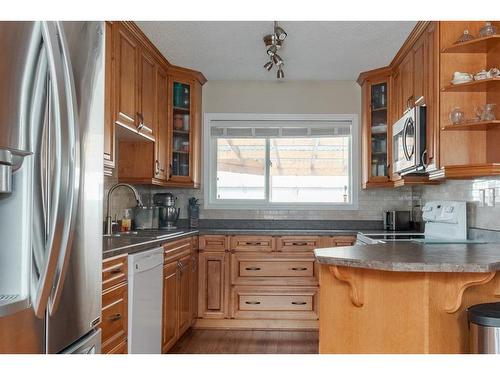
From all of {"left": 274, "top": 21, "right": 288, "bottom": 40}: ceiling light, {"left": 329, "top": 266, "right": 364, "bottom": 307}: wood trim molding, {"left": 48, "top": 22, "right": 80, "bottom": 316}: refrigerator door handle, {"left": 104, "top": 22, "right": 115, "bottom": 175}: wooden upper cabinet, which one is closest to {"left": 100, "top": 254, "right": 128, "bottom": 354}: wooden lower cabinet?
{"left": 104, "top": 22, "right": 115, "bottom": 175}: wooden upper cabinet

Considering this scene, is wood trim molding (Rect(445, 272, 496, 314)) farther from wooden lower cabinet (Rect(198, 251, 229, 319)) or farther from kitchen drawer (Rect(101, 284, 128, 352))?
wooden lower cabinet (Rect(198, 251, 229, 319))

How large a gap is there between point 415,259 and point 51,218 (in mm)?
1429

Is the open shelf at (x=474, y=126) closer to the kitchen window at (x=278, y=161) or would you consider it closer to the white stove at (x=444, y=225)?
the white stove at (x=444, y=225)

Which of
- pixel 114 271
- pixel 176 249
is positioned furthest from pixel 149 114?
pixel 114 271

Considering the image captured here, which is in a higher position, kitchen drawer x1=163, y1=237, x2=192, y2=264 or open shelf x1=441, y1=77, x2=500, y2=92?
open shelf x1=441, y1=77, x2=500, y2=92

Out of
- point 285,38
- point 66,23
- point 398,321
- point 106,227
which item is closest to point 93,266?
point 66,23

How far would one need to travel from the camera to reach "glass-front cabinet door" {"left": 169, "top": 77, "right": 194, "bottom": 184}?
15.0 feet

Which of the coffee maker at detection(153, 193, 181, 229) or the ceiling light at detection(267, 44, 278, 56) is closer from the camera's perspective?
the ceiling light at detection(267, 44, 278, 56)

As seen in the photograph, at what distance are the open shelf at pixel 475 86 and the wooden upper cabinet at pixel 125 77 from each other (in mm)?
2044

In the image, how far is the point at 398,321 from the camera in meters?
2.14

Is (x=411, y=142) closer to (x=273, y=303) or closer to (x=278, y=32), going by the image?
(x=278, y=32)

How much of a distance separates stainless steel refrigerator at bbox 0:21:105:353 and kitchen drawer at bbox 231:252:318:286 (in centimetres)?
290

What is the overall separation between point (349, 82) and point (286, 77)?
67cm

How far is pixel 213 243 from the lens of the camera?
4.32 m
